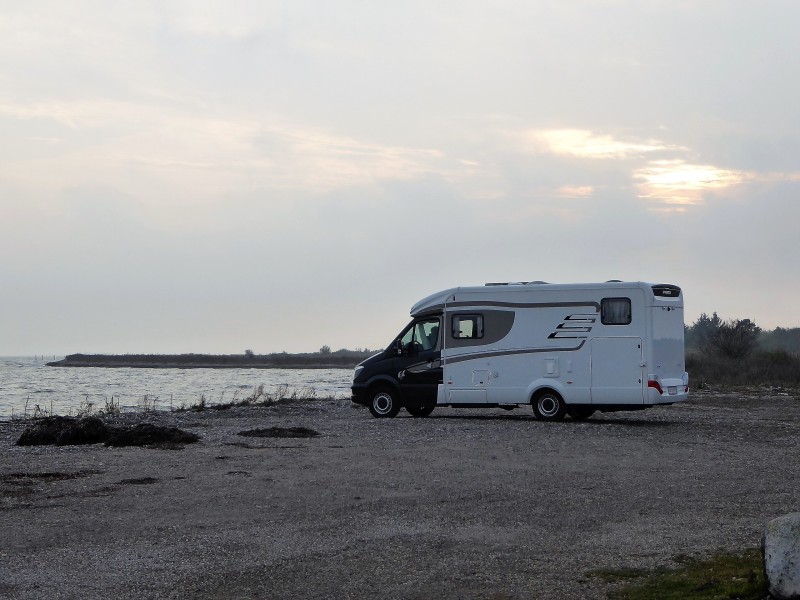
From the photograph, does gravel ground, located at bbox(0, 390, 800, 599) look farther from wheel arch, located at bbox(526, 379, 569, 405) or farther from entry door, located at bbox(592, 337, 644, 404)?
wheel arch, located at bbox(526, 379, 569, 405)

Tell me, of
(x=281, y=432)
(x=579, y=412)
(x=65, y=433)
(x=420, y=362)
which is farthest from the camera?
(x=420, y=362)

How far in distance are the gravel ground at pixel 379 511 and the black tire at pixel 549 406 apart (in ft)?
9.29

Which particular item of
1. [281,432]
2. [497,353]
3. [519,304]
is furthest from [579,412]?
[281,432]

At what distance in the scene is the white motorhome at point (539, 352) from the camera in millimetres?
22609

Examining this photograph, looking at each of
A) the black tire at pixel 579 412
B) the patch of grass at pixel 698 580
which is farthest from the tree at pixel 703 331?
the patch of grass at pixel 698 580

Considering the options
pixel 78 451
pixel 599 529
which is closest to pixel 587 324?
pixel 78 451

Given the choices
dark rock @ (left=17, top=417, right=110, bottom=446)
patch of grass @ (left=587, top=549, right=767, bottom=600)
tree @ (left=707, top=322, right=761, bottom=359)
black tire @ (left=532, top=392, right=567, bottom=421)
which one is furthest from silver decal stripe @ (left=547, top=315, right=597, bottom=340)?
tree @ (left=707, top=322, right=761, bottom=359)

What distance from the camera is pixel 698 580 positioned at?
7.60m

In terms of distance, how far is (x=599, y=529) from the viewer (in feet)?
33.0

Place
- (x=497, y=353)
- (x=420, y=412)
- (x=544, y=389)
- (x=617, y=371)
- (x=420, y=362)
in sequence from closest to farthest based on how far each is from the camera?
(x=617, y=371) < (x=544, y=389) < (x=497, y=353) < (x=420, y=362) < (x=420, y=412)

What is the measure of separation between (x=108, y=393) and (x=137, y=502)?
117 feet

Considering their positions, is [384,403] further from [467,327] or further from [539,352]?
[539,352]

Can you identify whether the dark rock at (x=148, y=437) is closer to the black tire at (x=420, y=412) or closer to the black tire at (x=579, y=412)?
the black tire at (x=420, y=412)

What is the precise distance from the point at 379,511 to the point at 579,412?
14353 mm
